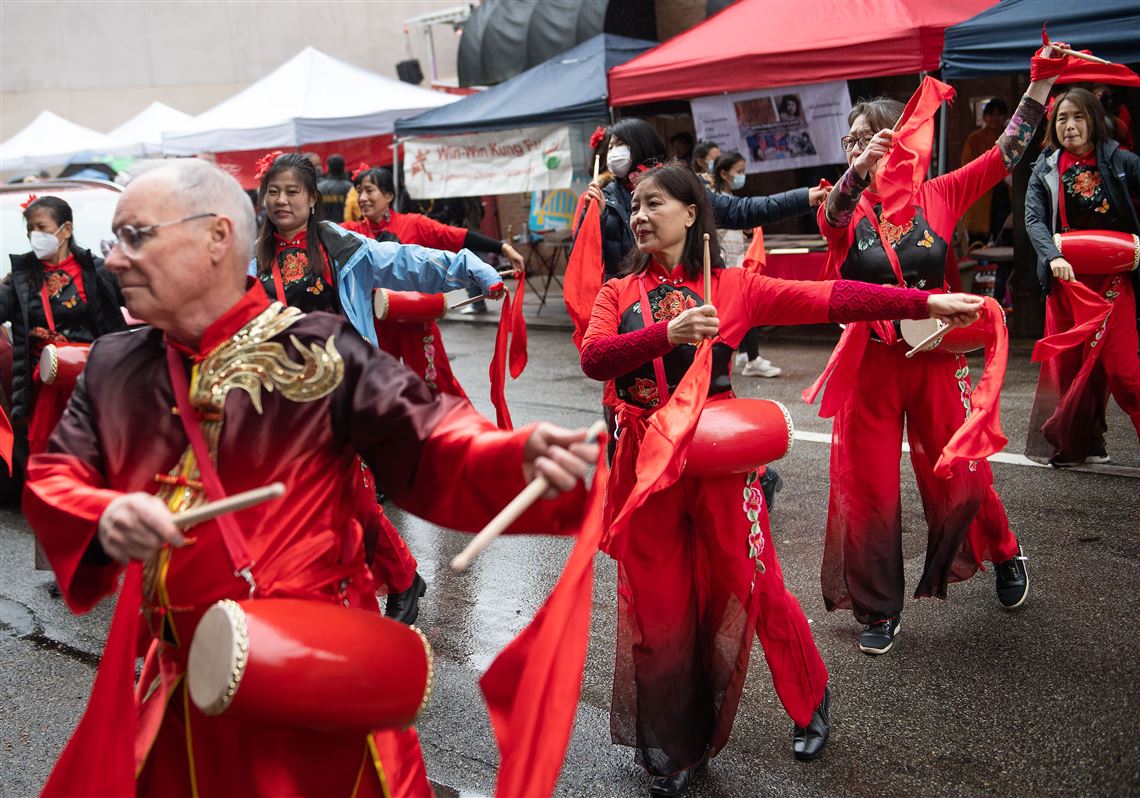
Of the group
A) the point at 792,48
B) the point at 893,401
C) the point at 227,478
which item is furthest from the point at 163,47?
the point at 227,478

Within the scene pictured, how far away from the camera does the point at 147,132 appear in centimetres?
2139

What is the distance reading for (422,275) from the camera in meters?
5.30

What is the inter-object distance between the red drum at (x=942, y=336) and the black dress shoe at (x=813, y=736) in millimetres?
1328

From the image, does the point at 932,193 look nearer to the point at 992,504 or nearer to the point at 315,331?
the point at 992,504

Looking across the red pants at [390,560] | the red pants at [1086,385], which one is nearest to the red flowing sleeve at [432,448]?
the red pants at [390,560]

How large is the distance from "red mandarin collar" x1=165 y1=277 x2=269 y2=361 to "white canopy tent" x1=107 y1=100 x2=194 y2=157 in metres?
19.1

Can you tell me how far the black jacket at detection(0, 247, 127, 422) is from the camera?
20.8 feet

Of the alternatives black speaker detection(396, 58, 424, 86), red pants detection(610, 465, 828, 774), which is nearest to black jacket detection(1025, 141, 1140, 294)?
red pants detection(610, 465, 828, 774)

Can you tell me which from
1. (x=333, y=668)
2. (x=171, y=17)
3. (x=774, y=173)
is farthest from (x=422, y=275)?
(x=171, y=17)

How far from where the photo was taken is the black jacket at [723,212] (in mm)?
4879

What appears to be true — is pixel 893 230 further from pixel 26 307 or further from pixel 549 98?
pixel 549 98

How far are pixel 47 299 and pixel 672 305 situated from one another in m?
4.25

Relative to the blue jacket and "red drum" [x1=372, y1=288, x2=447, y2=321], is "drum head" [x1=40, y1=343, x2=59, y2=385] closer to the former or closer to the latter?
the blue jacket

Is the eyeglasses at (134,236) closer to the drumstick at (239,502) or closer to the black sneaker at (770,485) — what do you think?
the drumstick at (239,502)
